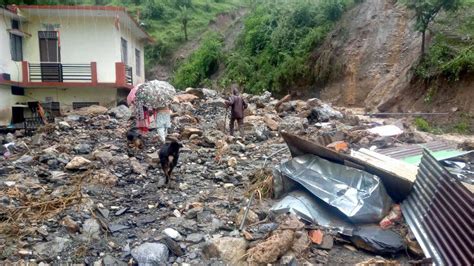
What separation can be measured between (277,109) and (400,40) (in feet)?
21.3

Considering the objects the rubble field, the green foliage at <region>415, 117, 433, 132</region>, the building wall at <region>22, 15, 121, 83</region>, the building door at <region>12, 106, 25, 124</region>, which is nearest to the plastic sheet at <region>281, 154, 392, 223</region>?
the rubble field

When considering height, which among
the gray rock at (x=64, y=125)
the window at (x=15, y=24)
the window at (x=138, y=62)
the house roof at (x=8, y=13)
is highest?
the house roof at (x=8, y=13)

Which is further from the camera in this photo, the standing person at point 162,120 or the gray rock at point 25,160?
the standing person at point 162,120

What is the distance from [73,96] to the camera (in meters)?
14.9

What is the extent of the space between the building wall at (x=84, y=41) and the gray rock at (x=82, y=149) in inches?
281

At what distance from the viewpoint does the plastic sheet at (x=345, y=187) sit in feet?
14.1

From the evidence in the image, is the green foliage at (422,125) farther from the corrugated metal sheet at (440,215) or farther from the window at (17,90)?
the window at (17,90)

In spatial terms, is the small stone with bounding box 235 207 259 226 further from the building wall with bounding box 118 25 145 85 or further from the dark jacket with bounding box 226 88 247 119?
the building wall with bounding box 118 25 145 85

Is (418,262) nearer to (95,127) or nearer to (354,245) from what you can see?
(354,245)

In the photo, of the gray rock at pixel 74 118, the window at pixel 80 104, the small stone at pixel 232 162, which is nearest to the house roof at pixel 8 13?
the window at pixel 80 104

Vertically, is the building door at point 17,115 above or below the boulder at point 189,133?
below

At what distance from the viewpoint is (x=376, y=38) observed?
54.6ft

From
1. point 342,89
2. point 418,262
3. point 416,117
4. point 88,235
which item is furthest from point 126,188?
point 342,89

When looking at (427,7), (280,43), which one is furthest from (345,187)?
(280,43)
